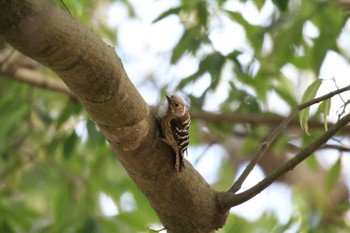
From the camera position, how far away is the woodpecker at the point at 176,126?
7.13ft

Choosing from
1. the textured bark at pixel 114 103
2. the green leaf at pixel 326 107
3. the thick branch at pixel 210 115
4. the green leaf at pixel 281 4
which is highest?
the thick branch at pixel 210 115

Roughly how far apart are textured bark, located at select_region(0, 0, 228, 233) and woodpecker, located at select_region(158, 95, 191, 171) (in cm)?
3

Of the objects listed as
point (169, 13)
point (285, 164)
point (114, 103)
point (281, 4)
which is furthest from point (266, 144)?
point (169, 13)

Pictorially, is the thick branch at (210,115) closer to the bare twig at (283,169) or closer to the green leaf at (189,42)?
the green leaf at (189,42)

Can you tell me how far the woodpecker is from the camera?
2.17 meters

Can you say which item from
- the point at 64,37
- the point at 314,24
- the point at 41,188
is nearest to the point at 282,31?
the point at 314,24

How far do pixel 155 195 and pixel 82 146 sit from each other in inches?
114

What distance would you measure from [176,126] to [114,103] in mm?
390

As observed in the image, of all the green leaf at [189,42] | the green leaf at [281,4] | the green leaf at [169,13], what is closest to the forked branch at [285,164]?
the green leaf at [281,4]

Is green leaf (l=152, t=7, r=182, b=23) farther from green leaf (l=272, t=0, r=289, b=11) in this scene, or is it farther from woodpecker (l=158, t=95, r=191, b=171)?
woodpecker (l=158, t=95, r=191, b=171)

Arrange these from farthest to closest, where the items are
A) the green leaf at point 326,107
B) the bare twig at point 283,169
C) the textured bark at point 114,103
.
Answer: the green leaf at point 326,107 → the bare twig at point 283,169 → the textured bark at point 114,103

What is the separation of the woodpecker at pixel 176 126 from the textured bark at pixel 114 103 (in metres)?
0.03

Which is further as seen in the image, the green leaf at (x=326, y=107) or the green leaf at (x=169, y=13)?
the green leaf at (x=169, y=13)

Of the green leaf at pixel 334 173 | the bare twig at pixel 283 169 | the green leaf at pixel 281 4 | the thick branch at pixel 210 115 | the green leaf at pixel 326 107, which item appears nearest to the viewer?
the bare twig at pixel 283 169
